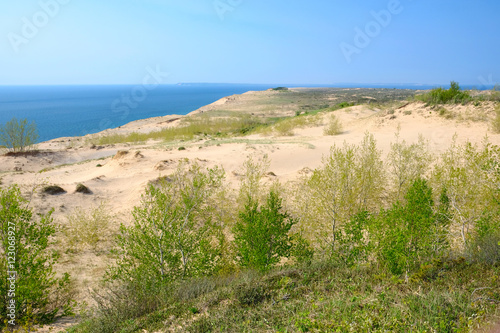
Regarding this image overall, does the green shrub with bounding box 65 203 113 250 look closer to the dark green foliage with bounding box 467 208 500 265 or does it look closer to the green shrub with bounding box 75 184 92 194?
the green shrub with bounding box 75 184 92 194

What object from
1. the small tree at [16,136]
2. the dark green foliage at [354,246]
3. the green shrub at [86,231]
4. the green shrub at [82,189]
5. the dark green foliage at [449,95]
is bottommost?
the green shrub at [86,231]

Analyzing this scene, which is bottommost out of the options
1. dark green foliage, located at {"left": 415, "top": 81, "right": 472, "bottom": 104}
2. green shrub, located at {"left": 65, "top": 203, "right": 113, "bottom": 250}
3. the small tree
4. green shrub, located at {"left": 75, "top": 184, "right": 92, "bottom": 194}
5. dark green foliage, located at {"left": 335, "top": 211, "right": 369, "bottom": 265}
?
green shrub, located at {"left": 65, "top": 203, "right": 113, "bottom": 250}

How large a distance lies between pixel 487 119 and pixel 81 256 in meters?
24.6

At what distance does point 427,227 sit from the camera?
20.8ft

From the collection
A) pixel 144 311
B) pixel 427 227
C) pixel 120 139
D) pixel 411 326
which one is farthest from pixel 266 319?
pixel 120 139

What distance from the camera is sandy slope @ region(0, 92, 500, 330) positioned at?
13.2 m

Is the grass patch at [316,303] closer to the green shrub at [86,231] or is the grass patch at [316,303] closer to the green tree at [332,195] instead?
the green tree at [332,195]

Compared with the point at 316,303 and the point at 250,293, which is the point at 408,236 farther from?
the point at 250,293

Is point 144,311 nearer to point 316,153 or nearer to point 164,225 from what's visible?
point 164,225

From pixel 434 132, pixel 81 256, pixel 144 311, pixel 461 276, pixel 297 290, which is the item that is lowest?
pixel 81 256

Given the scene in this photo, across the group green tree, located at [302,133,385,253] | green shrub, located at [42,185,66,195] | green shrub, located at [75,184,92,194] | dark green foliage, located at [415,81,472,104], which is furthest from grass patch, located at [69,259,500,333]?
dark green foliage, located at [415,81,472,104]

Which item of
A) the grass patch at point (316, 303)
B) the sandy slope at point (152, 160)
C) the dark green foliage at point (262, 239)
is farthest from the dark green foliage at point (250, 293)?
the sandy slope at point (152, 160)

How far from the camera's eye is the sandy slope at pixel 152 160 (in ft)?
43.3

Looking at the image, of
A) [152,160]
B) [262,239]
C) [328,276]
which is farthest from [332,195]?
[152,160]
